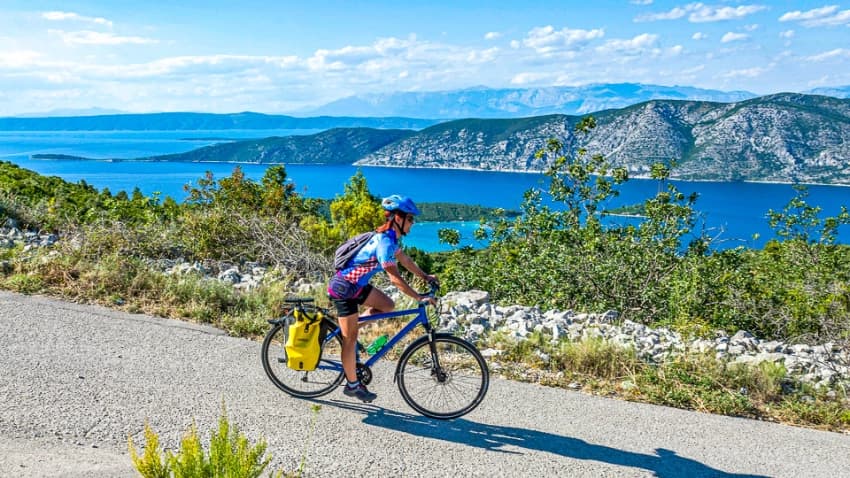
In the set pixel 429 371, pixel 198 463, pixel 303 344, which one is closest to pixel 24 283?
pixel 303 344

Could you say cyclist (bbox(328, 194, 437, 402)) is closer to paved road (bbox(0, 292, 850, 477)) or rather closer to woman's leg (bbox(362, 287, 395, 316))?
woman's leg (bbox(362, 287, 395, 316))

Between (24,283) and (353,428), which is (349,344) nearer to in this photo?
(353,428)

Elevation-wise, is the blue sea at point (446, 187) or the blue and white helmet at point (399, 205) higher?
the blue and white helmet at point (399, 205)

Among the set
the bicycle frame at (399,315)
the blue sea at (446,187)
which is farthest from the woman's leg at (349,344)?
the blue sea at (446,187)

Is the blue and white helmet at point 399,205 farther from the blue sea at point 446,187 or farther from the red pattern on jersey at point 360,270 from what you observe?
the blue sea at point 446,187

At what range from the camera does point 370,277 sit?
5266 millimetres

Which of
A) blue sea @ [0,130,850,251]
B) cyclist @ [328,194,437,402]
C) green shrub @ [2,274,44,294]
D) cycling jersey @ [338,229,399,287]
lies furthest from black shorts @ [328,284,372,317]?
blue sea @ [0,130,850,251]

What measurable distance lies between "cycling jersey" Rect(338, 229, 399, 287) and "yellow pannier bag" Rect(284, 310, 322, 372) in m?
0.55

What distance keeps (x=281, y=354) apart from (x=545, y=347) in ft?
9.43

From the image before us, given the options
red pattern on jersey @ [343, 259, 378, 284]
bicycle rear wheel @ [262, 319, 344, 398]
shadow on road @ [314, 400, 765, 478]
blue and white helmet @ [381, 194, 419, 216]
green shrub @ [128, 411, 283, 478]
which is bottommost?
shadow on road @ [314, 400, 765, 478]

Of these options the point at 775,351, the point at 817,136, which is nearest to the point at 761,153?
the point at 817,136

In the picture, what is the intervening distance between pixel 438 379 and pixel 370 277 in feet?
3.45

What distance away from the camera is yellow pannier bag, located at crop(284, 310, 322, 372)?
5.42 meters

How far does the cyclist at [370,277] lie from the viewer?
Result: 16.4 feet
